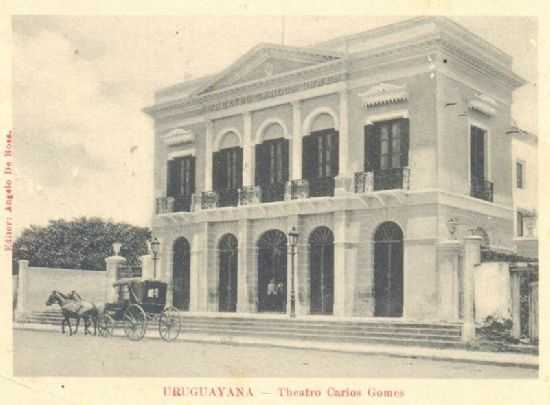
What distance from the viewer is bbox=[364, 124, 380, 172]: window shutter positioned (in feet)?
69.6

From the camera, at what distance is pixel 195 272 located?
83.5 feet

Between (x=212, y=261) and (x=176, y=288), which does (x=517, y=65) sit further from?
(x=176, y=288)

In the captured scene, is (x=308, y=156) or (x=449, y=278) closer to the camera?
(x=449, y=278)

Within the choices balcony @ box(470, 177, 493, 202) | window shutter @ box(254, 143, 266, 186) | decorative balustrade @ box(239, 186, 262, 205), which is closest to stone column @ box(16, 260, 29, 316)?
decorative balustrade @ box(239, 186, 262, 205)

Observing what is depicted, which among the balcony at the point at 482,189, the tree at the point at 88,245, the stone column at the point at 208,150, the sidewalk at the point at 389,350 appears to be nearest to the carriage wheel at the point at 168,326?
the sidewalk at the point at 389,350

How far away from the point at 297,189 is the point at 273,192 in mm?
933

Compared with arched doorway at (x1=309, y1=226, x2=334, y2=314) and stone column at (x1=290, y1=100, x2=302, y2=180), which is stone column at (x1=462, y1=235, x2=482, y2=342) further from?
stone column at (x1=290, y1=100, x2=302, y2=180)

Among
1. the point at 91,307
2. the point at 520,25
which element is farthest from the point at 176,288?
the point at 520,25

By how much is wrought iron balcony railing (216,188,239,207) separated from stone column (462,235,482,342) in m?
8.65

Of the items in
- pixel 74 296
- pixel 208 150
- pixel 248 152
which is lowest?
pixel 74 296

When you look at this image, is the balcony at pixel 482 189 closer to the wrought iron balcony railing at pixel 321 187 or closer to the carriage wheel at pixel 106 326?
the wrought iron balcony railing at pixel 321 187

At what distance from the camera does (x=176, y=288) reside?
85.9ft

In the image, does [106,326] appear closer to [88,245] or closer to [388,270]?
[388,270]

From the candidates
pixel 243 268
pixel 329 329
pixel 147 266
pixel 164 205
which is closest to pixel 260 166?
pixel 243 268
